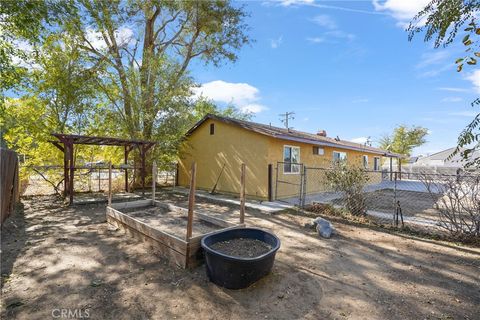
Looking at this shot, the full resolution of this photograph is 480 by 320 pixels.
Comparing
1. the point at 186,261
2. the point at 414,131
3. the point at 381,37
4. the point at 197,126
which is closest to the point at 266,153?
the point at 197,126

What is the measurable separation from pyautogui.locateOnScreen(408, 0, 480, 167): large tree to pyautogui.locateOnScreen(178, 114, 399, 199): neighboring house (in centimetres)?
551

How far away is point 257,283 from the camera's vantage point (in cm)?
312

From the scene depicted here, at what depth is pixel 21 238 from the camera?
15.3 feet

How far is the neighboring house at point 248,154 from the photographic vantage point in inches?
362

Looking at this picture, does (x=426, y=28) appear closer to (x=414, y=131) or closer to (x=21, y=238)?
(x=21, y=238)

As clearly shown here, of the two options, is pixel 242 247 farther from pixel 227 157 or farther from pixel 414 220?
pixel 227 157

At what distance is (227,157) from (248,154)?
1.25 metres

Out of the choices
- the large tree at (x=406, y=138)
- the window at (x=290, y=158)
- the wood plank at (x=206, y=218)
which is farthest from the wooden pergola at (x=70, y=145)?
the large tree at (x=406, y=138)

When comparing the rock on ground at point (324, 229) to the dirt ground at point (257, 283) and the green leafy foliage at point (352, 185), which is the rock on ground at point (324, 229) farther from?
the green leafy foliage at point (352, 185)

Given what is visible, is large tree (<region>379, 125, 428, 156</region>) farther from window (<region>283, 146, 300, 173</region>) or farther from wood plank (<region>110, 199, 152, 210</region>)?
wood plank (<region>110, 199, 152, 210</region>)

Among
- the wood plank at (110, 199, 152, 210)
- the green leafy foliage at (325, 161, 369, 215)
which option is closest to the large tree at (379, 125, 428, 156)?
the green leafy foliage at (325, 161, 369, 215)

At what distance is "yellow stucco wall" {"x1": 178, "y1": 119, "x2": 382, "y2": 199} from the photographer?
9297 mm

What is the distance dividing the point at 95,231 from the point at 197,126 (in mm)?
7716

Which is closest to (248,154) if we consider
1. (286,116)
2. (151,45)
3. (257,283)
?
(257,283)
